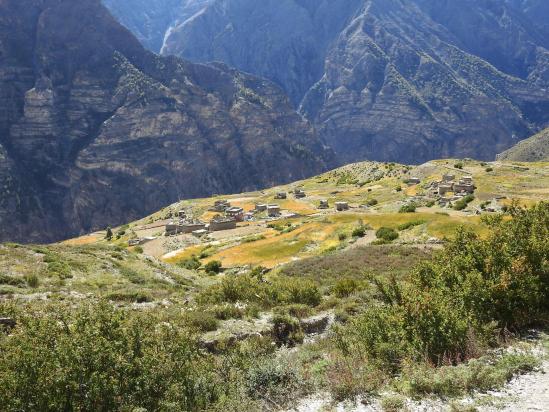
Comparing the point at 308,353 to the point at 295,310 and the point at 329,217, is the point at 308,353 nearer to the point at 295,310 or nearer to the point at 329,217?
the point at 295,310

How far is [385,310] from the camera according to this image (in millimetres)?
13227

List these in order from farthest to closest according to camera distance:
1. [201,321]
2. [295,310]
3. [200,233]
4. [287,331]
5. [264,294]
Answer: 1. [200,233]
2. [264,294]
3. [295,310]
4. [287,331]
5. [201,321]

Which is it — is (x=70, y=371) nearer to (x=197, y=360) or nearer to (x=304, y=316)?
(x=197, y=360)

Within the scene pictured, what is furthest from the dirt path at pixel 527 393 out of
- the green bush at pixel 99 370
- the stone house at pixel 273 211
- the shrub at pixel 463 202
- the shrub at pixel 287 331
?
the stone house at pixel 273 211

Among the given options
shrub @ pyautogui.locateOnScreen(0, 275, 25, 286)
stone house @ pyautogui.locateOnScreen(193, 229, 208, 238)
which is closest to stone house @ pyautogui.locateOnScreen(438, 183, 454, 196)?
stone house @ pyautogui.locateOnScreen(193, 229, 208, 238)

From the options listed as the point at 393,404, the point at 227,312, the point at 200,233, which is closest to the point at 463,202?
the point at 200,233

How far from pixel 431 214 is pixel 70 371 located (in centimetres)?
4241

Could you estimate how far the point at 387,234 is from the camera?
41.2 m

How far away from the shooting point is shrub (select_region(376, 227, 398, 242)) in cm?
4047

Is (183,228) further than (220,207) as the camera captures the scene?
No

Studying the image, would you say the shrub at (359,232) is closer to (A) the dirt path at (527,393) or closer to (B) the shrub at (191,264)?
(B) the shrub at (191,264)

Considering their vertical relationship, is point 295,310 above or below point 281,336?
above

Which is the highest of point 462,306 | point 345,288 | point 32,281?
point 32,281

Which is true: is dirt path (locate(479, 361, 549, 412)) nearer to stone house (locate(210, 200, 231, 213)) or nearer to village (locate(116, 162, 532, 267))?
village (locate(116, 162, 532, 267))
